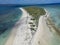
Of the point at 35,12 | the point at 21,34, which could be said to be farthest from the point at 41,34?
the point at 35,12

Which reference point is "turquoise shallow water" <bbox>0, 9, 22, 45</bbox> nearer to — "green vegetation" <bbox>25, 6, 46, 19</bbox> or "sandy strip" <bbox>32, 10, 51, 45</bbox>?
"green vegetation" <bbox>25, 6, 46, 19</bbox>

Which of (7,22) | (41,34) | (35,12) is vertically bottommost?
(41,34)

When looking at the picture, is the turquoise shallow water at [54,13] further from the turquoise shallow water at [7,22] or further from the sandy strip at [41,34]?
the turquoise shallow water at [7,22]

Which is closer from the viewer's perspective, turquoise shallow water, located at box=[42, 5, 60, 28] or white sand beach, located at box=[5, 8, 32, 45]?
white sand beach, located at box=[5, 8, 32, 45]

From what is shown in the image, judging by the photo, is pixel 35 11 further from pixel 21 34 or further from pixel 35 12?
pixel 21 34

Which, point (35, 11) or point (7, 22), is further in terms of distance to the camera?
point (35, 11)

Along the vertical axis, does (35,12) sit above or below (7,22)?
above

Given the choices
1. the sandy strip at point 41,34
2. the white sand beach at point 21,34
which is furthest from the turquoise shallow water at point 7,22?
the sandy strip at point 41,34

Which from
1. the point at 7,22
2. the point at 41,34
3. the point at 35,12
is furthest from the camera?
the point at 35,12

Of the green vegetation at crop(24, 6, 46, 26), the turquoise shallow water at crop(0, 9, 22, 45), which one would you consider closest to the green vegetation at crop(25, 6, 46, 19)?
the green vegetation at crop(24, 6, 46, 26)
